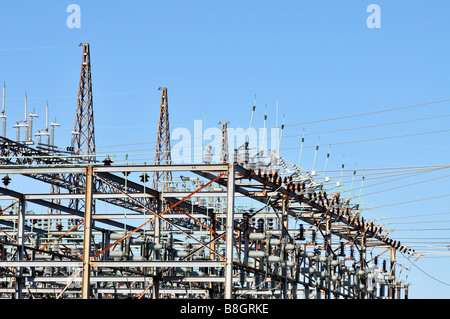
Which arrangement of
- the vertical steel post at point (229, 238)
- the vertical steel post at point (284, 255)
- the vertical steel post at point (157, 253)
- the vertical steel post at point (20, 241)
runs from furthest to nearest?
the vertical steel post at point (284, 255) → the vertical steel post at point (157, 253) → the vertical steel post at point (20, 241) → the vertical steel post at point (229, 238)

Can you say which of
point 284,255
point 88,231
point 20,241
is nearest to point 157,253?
point 88,231

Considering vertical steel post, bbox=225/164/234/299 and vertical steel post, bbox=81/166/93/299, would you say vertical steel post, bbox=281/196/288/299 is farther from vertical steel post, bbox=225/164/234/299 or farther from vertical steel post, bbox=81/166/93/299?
vertical steel post, bbox=81/166/93/299

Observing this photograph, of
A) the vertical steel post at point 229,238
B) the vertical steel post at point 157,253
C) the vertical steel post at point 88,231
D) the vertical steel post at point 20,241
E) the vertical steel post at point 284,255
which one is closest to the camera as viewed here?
the vertical steel post at point 229,238

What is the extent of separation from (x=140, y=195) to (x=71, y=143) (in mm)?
37035

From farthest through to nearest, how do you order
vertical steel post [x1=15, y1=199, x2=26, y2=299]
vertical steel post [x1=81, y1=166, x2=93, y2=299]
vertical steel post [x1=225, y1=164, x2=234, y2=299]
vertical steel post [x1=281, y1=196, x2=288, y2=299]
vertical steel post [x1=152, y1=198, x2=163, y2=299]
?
vertical steel post [x1=281, y1=196, x2=288, y2=299], vertical steel post [x1=152, y1=198, x2=163, y2=299], vertical steel post [x1=15, y1=199, x2=26, y2=299], vertical steel post [x1=81, y1=166, x2=93, y2=299], vertical steel post [x1=225, y1=164, x2=234, y2=299]

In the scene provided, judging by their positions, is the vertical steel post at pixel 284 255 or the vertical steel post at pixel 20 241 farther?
the vertical steel post at pixel 284 255

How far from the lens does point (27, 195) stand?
140 ft

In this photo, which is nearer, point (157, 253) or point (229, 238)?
point (229, 238)

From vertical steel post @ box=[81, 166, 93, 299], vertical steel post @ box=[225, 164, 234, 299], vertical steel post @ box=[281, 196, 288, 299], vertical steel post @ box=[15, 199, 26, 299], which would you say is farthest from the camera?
vertical steel post @ box=[281, 196, 288, 299]

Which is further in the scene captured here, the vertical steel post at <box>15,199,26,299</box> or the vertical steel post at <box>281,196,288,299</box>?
the vertical steel post at <box>281,196,288,299</box>

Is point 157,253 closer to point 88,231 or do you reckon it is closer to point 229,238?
point 88,231

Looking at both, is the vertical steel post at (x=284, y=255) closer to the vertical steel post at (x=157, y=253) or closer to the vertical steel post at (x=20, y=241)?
the vertical steel post at (x=157, y=253)

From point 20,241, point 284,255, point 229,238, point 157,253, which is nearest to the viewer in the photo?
point 229,238
